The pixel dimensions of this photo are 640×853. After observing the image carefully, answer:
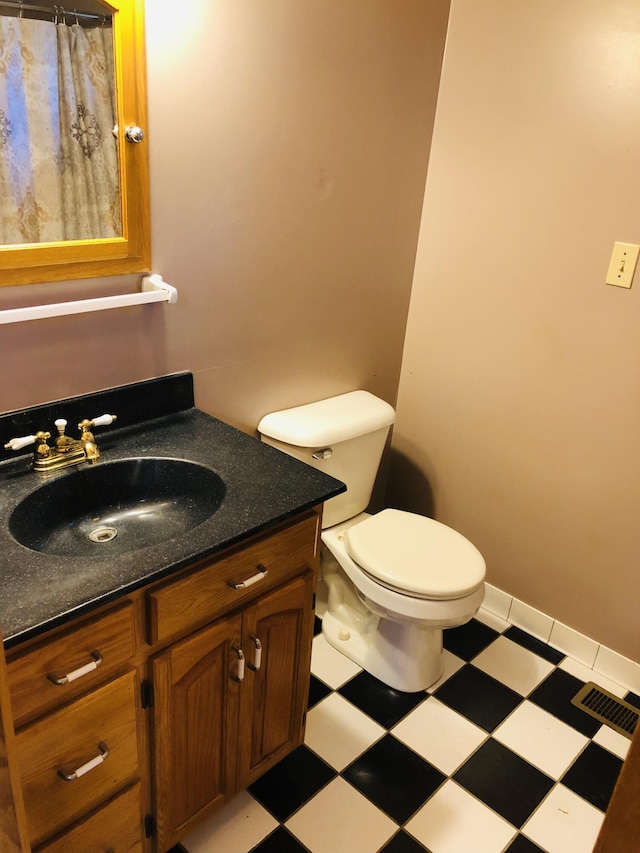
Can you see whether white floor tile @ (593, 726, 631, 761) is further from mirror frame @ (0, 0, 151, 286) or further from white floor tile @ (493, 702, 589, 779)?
mirror frame @ (0, 0, 151, 286)

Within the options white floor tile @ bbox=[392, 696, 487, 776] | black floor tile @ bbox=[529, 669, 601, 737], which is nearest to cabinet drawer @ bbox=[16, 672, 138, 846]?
white floor tile @ bbox=[392, 696, 487, 776]

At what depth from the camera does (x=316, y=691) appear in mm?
1993

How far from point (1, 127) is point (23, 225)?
0.17 m

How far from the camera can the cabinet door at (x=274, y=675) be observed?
142 centimetres

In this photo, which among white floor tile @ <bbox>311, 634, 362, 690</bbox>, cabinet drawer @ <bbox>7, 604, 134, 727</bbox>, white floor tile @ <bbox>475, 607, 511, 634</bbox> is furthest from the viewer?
white floor tile @ <bbox>475, 607, 511, 634</bbox>

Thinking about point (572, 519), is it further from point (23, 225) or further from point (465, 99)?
point (23, 225)

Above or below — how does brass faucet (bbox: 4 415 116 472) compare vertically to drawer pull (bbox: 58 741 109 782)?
above

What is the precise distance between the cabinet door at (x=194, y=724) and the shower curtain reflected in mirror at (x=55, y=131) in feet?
2.77

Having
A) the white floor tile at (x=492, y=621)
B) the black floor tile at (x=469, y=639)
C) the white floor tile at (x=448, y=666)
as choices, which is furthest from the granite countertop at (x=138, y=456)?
the white floor tile at (x=492, y=621)

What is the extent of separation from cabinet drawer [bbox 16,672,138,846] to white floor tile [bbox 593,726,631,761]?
1293 mm

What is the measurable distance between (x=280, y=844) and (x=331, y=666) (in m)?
0.58

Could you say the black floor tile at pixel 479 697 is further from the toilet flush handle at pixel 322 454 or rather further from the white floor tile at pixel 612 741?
the toilet flush handle at pixel 322 454

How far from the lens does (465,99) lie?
2.03 metres

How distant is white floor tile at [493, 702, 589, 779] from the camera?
5.99 feet
